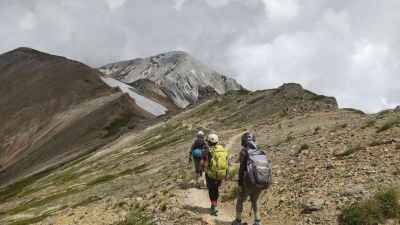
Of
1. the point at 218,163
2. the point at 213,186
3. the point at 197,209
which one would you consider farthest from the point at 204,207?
the point at 218,163

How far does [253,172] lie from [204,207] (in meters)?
7.10

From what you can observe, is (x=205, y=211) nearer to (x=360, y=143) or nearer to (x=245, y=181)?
(x=245, y=181)

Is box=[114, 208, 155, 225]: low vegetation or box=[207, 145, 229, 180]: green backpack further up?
box=[207, 145, 229, 180]: green backpack

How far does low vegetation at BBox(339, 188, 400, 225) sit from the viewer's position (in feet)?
58.6

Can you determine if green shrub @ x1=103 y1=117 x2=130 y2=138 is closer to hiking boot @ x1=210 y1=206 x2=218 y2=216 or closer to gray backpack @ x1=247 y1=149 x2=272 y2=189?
hiking boot @ x1=210 y1=206 x2=218 y2=216

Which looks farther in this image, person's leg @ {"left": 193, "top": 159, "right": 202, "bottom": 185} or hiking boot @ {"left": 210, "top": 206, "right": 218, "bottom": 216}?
person's leg @ {"left": 193, "top": 159, "right": 202, "bottom": 185}

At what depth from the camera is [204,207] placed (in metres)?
25.2

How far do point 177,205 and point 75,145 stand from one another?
126768 mm

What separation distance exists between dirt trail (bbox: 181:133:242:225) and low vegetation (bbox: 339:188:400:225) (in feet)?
17.4

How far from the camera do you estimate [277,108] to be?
8444cm

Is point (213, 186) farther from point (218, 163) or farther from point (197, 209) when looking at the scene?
point (197, 209)

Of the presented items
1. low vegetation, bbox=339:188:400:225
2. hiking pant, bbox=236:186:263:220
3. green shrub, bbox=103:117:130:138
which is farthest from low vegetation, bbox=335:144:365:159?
green shrub, bbox=103:117:130:138

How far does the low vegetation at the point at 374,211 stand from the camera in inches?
704

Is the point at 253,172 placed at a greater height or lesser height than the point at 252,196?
greater
